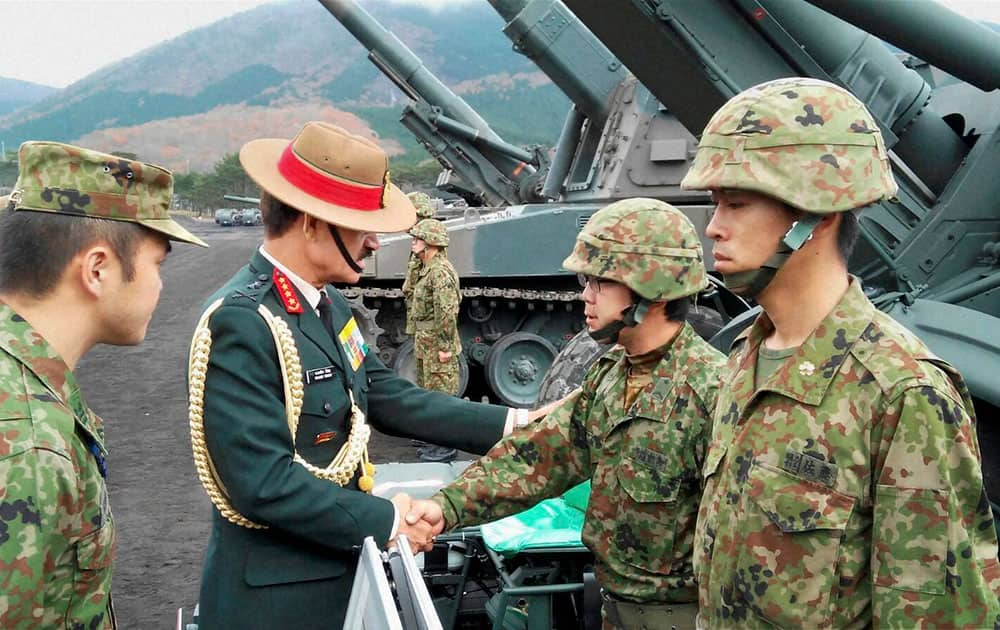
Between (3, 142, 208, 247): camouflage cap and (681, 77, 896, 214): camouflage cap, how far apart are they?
1.13 metres

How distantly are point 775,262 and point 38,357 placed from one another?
1.42 meters

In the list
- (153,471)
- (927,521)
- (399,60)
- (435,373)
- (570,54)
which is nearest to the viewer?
(927,521)

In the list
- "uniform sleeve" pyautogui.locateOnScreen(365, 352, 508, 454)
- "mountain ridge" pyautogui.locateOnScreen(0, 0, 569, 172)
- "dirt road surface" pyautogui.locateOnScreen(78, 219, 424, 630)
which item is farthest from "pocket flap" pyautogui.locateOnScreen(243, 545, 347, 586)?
"mountain ridge" pyautogui.locateOnScreen(0, 0, 569, 172)

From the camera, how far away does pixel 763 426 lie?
6.32 ft

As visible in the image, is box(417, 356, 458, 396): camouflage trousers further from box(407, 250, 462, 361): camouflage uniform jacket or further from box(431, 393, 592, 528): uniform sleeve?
box(431, 393, 592, 528): uniform sleeve

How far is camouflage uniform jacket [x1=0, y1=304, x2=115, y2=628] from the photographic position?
156 cm

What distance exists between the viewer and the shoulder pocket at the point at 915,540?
1.69 metres

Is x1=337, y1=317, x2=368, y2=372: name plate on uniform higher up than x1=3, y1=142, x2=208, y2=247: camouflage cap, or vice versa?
x1=3, y1=142, x2=208, y2=247: camouflage cap

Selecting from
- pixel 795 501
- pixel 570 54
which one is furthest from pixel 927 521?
pixel 570 54

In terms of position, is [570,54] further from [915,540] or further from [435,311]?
[915,540]

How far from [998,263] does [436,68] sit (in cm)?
9166

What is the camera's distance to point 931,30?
4.83 metres

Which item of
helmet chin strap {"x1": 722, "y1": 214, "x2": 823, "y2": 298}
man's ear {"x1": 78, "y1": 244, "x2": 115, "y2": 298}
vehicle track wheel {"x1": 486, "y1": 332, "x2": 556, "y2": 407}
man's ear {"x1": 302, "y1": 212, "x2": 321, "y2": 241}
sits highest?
man's ear {"x1": 78, "y1": 244, "x2": 115, "y2": 298}

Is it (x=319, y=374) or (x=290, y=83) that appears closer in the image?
(x=319, y=374)
